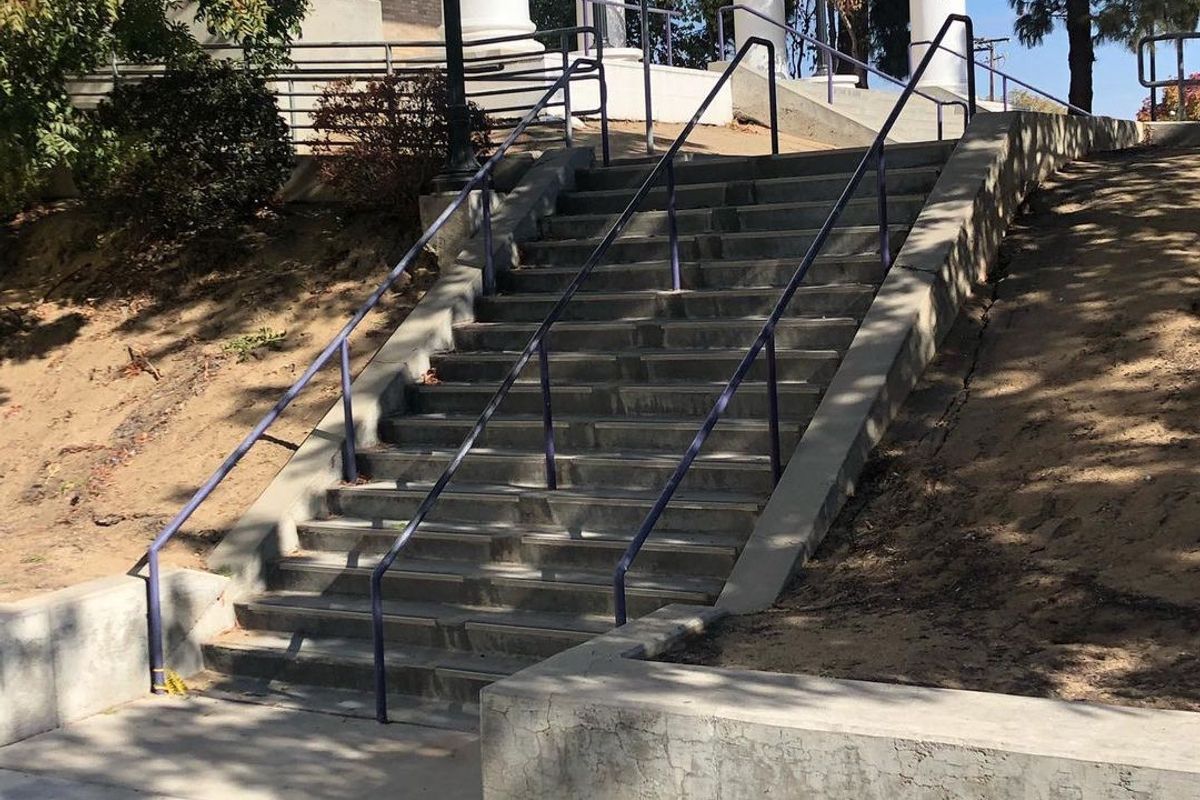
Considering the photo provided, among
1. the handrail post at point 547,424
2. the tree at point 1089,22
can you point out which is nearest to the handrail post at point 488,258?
the handrail post at point 547,424

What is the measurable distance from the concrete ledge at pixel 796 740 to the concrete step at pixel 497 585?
144 cm

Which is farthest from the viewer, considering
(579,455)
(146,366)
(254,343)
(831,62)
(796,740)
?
(831,62)

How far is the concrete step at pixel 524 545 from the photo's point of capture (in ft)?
23.6

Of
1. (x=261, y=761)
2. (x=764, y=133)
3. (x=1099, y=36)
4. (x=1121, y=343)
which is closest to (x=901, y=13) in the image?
(x=1099, y=36)

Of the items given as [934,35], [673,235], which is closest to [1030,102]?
[934,35]

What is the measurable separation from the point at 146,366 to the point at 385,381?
117 inches

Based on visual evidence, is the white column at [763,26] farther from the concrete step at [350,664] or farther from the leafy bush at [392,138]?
the concrete step at [350,664]

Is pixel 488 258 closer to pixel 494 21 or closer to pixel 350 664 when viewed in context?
pixel 350 664

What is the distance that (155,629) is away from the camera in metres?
7.52

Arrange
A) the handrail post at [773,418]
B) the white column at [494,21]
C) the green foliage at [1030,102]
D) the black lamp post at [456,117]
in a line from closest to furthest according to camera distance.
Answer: the handrail post at [773,418]
the black lamp post at [456,117]
the white column at [494,21]
the green foliage at [1030,102]

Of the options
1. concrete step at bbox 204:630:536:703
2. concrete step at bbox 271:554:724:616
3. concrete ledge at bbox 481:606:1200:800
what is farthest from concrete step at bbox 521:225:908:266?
concrete ledge at bbox 481:606:1200:800

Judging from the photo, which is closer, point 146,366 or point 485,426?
point 485,426

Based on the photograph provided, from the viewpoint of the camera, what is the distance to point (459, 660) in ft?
23.3

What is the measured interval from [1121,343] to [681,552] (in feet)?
9.27
